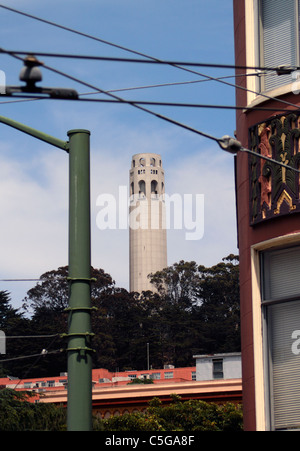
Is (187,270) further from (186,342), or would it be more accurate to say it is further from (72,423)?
(72,423)

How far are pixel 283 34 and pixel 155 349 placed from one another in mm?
125641

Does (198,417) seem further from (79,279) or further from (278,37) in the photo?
(79,279)

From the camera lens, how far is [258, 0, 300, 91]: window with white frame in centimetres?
1597

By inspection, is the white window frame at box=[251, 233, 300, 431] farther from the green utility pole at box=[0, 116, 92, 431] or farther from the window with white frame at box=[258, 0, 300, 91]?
the green utility pole at box=[0, 116, 92, 431]

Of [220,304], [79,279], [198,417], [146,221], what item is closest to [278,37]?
[79,279]

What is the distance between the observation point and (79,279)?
1120 cm

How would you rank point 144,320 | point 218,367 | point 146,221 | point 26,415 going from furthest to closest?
point 146,221 < point 144,320 < point 218,367 < point 26,415

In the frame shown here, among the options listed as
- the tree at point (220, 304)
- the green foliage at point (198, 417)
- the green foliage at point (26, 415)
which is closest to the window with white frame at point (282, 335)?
the green foliage at point (26, 415)

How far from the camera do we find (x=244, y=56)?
16.8 meters

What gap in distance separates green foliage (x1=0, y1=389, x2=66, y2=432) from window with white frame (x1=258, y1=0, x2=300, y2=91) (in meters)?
24.9

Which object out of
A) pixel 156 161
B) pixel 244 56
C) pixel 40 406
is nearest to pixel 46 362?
pixel 156 161

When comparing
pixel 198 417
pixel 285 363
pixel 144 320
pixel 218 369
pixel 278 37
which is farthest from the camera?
pixel 144 320

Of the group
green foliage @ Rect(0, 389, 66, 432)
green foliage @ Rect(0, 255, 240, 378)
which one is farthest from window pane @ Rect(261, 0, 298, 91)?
green foliage @ Rect(0, 255, 240, 378)

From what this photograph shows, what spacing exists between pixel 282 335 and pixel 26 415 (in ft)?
86.0
